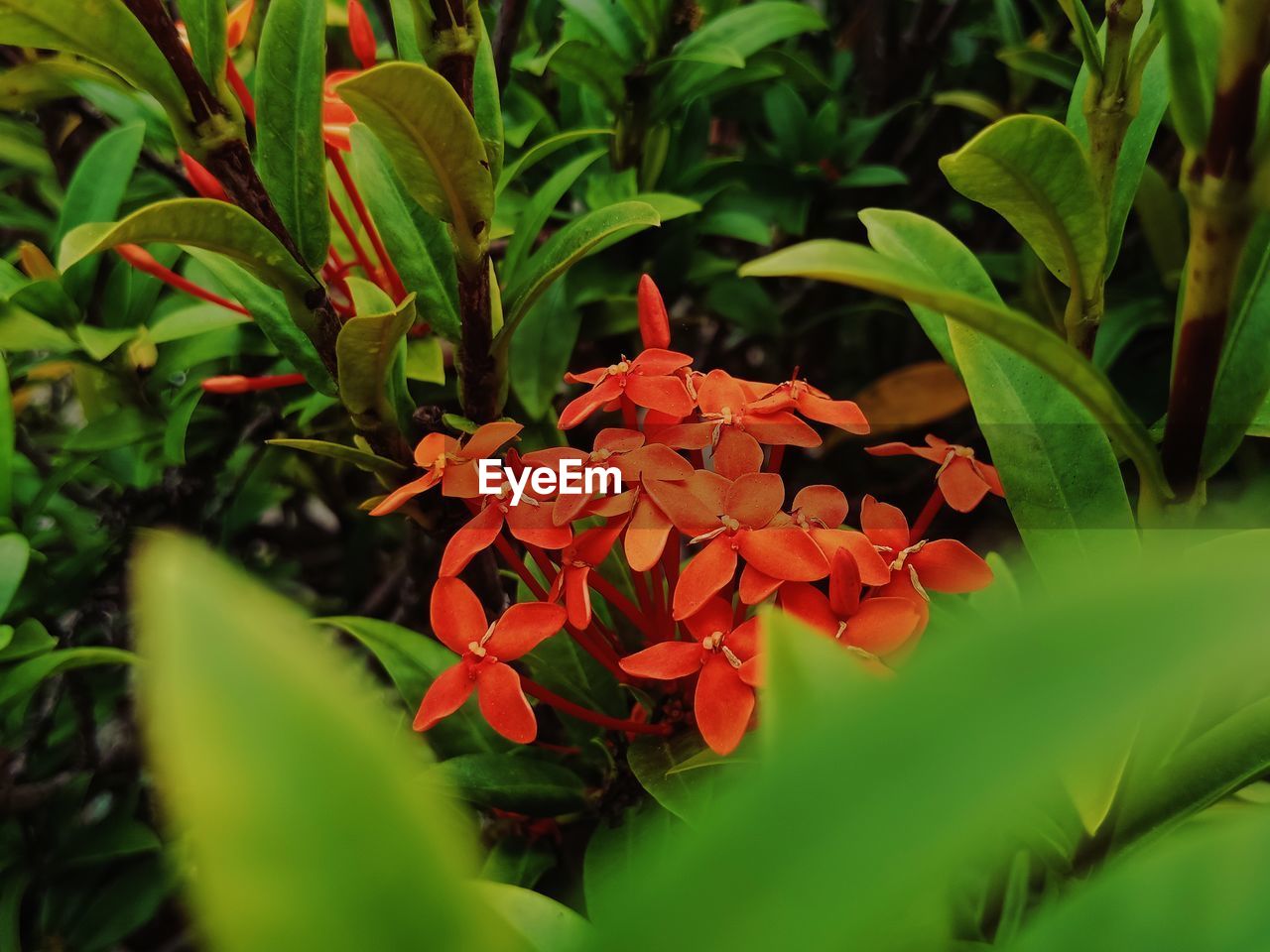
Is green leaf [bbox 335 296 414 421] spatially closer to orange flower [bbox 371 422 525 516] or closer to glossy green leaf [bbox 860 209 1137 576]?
orange flower [bbox 371 422 525 516]

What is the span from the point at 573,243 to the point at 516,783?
321mm

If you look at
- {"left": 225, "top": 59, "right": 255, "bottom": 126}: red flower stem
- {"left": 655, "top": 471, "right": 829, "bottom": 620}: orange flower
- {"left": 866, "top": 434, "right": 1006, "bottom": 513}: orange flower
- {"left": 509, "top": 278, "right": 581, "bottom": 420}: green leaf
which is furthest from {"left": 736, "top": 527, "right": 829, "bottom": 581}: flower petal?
{"left": 225, "top": 59, "right": 255, "bottom": 126}: red flower stem

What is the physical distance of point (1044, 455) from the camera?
49cm

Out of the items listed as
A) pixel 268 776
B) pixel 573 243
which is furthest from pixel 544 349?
pixel 268 776

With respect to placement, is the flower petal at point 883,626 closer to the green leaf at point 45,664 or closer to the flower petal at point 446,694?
the flower petal at point 446,694

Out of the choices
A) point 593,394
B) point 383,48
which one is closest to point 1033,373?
point 593,394

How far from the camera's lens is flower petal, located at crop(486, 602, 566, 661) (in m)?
0.44

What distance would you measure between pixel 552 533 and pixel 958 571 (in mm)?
203

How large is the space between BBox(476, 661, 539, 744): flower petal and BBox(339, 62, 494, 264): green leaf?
0.72ft

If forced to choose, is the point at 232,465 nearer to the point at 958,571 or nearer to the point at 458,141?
the point at 458,141

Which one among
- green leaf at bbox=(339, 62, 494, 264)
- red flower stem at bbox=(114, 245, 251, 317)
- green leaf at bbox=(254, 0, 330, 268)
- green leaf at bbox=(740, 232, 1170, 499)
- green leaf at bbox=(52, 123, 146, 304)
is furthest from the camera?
green leaf at bbox=(52, 123, 146, 304)

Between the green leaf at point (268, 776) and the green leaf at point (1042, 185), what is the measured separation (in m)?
0.36

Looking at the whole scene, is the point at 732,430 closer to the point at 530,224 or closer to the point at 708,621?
the point at 708,621

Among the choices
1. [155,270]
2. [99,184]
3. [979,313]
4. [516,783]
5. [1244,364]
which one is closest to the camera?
[979,313]
